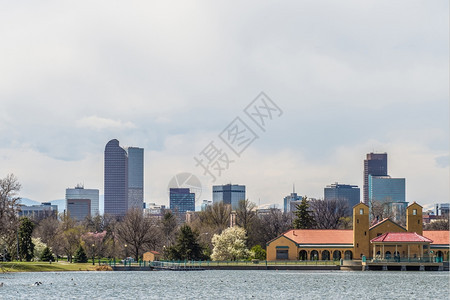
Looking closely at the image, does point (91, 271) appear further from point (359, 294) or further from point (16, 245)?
point (359, 294)

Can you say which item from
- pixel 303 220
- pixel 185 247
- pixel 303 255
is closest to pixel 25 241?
pixel 185 247

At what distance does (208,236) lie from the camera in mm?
134250

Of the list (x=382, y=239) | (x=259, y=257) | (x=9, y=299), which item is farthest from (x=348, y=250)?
(x=9, y=299)

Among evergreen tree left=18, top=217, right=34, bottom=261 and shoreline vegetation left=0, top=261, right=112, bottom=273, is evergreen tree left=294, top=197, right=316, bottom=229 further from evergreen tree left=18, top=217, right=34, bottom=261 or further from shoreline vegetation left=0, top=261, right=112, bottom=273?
evergreen tree left=18, top=217, right=34, bottom=261

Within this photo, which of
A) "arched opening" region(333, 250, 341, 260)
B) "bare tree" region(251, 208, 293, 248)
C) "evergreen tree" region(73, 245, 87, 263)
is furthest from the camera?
"bare tree" region(251, 208, 293, 248)

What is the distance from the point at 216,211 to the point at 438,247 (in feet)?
142

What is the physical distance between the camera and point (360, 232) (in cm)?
11856

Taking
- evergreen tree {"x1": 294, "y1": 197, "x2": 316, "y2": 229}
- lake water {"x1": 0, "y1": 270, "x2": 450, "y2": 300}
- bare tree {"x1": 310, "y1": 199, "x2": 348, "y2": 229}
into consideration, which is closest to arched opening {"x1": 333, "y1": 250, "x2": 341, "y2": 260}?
evergreen tree {"x1": 294, "y1": 197, "x2": 316, "y2": 229}

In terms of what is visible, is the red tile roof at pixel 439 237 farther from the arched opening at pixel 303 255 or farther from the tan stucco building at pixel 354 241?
the arched opening at pixel 303 255

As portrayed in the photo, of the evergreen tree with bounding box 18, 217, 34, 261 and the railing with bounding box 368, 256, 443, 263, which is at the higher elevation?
the evergreen tree with bounding box 18, 217, 34, 261

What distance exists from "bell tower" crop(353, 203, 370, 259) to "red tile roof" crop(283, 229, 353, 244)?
4.37ft

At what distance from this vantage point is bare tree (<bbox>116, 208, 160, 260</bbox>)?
415ft

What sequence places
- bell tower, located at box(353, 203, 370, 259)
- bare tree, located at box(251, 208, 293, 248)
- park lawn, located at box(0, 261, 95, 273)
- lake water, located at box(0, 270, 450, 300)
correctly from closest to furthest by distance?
lake water, located at box(0, 270, 450, 300) < park lawn, located at box(0, 261, 95, 273) < bell tower, located at box(353, 203, 370, 259) < bare tree, located at box(251, 208, 293, 248)

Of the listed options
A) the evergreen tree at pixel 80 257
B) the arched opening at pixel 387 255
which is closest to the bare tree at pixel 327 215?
the arched opening at pixel 387 255
